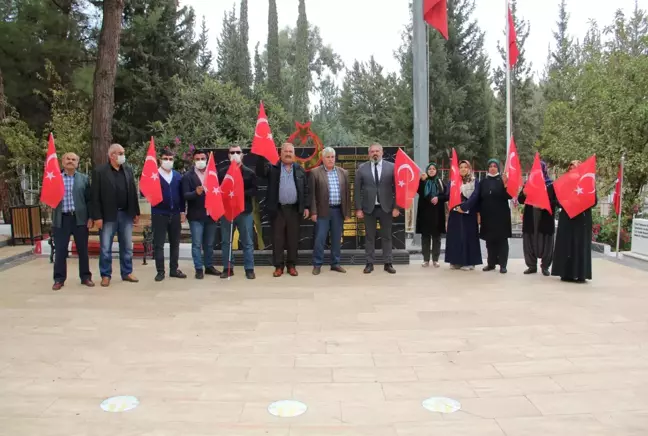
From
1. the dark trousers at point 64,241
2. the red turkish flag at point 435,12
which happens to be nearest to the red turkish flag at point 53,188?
the dark trousers at point 64,241

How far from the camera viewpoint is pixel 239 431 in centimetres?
319

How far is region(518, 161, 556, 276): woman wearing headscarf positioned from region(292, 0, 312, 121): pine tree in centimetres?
3166

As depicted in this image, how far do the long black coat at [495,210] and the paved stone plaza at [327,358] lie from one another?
4.07 feet

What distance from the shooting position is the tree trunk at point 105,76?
440 inches

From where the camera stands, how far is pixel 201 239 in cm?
809

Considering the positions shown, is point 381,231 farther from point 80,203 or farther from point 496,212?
point 80,203

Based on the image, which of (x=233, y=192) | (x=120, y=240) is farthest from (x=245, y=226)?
(x=120, y=240)

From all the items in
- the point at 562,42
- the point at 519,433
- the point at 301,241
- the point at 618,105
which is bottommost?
the point at 519,433

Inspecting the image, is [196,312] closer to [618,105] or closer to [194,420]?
[194,420]

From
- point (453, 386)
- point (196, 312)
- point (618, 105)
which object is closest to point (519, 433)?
point (453, 386)

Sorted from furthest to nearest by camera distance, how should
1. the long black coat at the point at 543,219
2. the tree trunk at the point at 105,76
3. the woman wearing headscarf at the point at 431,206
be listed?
1. the tree trunk at the point at 105,76
2. the woman wearing headscarf at the point at 431,206
3. the long black coat at the point at 543,219

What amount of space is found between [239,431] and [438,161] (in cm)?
2728

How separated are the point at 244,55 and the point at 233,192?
38.3 m

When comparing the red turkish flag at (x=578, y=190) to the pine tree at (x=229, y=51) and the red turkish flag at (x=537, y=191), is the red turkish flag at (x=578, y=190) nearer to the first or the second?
the red turkish flag at (x=537, y=191)
